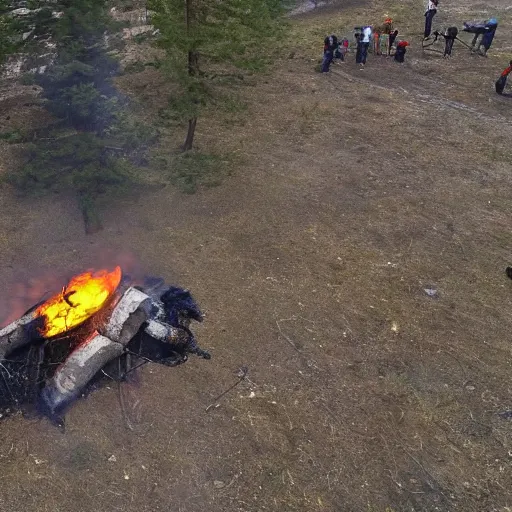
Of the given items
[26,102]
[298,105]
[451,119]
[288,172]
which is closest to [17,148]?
[26,102]

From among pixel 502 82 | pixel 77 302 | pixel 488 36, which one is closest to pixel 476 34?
pixel 488 36

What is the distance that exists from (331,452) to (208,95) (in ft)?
32.3

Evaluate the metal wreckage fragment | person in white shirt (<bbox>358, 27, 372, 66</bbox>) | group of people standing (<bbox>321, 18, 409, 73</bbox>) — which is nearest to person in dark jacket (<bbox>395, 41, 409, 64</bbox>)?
group of people standing (<bbox>321, 18, 409, 73</bbox>)

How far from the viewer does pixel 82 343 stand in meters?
8.18

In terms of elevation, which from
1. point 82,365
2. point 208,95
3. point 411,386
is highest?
point 208,95

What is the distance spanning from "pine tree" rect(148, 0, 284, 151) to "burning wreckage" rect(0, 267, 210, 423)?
658 centimetres

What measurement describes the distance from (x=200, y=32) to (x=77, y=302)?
7.70 meters

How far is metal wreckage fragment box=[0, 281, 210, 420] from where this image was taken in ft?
25.7

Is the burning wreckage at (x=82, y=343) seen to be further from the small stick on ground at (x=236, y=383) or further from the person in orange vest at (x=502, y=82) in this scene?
the person in orange vest at (x=502, y=82)

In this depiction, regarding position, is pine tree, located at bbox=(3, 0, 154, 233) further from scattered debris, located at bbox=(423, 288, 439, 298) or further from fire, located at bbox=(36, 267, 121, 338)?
scattered debris, located at bbox=(423, 288, 439, 298)

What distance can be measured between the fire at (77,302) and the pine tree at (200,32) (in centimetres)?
608

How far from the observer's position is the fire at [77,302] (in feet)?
27.7

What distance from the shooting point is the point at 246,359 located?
8.95 meters

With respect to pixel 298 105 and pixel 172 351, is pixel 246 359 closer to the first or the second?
pixel 172 351
